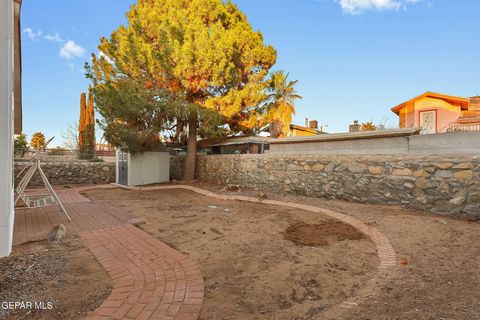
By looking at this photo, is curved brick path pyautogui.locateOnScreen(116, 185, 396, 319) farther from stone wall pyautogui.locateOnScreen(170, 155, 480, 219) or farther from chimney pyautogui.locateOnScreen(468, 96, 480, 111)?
chimney pyautogui.locateOnScreen(468, 96, 480, 111)

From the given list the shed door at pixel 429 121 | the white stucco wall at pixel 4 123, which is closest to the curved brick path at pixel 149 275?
the white stucco wall at pixel 4 123

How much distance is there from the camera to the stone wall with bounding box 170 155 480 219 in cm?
532

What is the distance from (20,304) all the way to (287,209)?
553cm

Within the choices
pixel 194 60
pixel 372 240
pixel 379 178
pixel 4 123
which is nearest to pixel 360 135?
pixel 379 178

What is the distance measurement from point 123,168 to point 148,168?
4.03 ft

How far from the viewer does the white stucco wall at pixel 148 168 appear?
12.4 metres

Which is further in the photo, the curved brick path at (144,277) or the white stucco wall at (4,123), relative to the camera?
the white stucco wall at (4,123)

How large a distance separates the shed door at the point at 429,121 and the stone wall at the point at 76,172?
1929 cm

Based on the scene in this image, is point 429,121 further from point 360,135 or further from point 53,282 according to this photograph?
point 53,282

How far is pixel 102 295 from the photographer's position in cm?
249

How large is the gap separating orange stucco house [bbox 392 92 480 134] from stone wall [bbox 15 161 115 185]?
60.0 feet

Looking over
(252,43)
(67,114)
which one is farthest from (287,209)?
(67,114)

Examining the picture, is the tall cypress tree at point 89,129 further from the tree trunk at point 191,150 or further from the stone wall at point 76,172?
the tree trunk at point 191,150

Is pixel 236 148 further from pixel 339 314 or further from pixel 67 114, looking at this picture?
pixel 67 114
